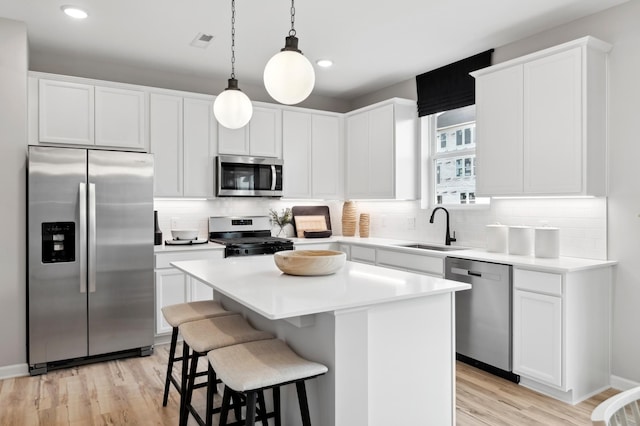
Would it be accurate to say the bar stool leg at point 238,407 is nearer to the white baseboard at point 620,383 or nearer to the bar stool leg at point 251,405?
the bar stool leg at point 251,405

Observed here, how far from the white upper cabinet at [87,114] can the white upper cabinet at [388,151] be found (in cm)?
230

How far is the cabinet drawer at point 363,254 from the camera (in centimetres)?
446

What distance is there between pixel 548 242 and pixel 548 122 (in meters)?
0.86

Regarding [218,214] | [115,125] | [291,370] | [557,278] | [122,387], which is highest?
[115,125]

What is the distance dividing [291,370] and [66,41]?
3482 mm

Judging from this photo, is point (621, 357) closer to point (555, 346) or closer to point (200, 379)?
point (555, 346)

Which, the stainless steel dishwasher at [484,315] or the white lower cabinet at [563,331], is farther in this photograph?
the stainless steel dishwasher at [484,315]

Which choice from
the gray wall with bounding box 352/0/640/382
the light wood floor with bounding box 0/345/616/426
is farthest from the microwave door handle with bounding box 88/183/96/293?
the gray wall with bounding box 352/0/640/382

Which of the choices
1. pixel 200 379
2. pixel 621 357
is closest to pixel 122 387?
pixel 200 379

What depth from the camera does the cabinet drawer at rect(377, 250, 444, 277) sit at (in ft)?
12.1

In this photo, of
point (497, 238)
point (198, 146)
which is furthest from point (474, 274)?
point (198, 146)

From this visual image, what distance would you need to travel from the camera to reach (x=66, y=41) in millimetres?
3705

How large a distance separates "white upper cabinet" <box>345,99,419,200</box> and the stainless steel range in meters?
1.14

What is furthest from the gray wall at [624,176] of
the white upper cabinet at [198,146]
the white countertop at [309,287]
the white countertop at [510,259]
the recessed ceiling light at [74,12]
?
the recessed ceiling light at [74,12]
